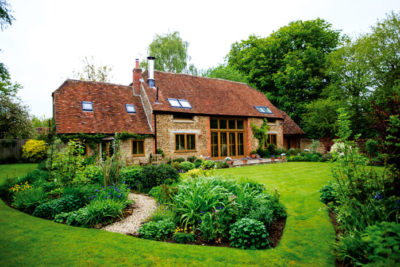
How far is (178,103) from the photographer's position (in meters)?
17.7

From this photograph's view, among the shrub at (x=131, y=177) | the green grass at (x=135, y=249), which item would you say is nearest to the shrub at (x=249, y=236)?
the green grass at (x=135, y=249)

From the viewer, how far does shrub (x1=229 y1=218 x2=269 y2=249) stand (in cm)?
407

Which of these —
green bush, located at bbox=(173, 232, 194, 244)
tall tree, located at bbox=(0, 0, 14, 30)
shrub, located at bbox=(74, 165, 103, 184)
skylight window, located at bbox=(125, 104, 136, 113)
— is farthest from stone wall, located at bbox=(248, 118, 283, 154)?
tall tree, located at bbox=(0, 0, 14, 30)

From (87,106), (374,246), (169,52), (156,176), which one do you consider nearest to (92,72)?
(169,52)

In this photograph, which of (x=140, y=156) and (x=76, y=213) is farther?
(x=140, y=156)

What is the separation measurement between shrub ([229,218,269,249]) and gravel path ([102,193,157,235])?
7.16 ft

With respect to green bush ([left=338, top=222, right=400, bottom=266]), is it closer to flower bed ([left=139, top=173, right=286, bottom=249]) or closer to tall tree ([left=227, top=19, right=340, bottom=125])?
flower bed ([left=139, top=173, right=286, bottom=249])

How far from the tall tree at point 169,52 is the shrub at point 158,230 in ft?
86.7

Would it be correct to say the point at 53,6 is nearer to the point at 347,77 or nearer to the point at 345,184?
the point at 345,184

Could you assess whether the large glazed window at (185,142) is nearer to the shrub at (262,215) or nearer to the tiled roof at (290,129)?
the tiled roof at (290,129)

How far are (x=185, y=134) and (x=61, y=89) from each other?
9237 mm

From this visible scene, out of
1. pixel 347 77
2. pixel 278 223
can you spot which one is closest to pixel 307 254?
pixel 278 223

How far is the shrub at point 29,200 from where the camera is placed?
21.0 feet

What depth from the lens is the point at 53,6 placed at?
371 inches
